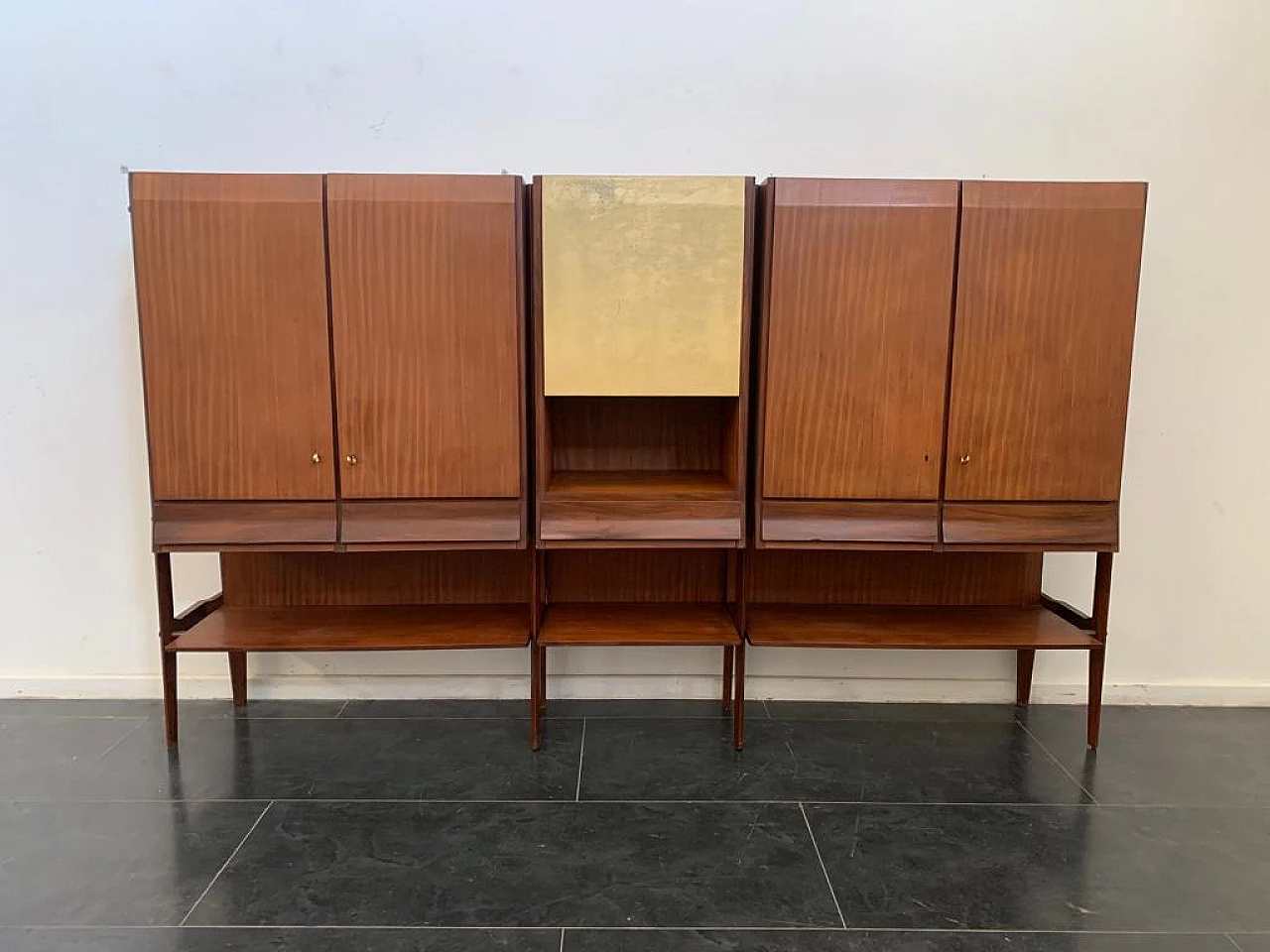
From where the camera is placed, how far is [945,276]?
2.16m

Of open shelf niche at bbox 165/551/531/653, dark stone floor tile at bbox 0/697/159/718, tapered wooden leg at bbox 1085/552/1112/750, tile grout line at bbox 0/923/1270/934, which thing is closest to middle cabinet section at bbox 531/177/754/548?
open shelf niche at bbox 165/551/531/653

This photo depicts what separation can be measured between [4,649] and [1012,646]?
3326 mm

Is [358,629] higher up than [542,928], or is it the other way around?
[358,629]

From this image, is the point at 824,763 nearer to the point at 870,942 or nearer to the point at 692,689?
the point at 692,689

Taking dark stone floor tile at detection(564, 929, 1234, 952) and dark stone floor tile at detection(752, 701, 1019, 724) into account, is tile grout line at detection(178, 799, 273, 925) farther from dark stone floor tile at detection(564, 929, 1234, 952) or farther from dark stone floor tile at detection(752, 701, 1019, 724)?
dark stone floor tile at detection(752, 701, 1019, 724)

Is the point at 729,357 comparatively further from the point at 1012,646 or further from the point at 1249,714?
the point at 1249,714

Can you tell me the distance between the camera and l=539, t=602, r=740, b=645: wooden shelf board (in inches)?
90.8

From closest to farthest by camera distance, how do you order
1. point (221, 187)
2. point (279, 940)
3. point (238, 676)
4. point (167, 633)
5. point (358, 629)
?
point (279, 940) < point (221, 187) < point (167, 633) < point (358, 629) < point (238, 676)

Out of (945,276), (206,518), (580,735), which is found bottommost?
(580,735)

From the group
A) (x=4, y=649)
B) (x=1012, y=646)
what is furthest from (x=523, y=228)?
(x=4, y=649)

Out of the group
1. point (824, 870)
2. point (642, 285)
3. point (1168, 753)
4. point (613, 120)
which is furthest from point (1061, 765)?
point (613, 120)

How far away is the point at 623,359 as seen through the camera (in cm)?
217

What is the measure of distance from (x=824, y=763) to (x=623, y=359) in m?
1.34

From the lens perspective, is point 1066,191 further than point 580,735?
No
